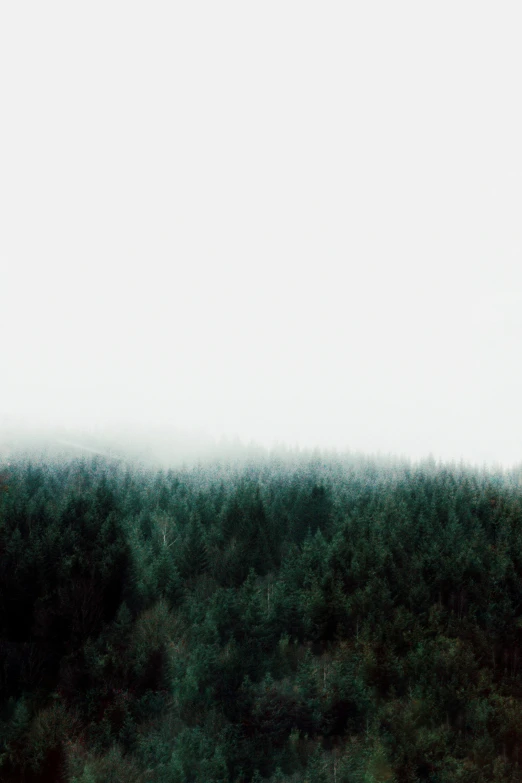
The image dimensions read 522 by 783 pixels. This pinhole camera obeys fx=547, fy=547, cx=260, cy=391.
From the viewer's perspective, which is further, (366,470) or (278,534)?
(366,470)

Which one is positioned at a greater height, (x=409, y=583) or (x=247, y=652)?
(x=409, y=583)

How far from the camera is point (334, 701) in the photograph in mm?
30531

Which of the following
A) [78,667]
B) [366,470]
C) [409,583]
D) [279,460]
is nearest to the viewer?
[78,667]

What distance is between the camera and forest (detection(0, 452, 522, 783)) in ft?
86.5

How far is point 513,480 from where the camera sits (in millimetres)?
91375

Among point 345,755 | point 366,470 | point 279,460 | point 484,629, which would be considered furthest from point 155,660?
point 279,460

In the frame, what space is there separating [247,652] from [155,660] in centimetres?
592

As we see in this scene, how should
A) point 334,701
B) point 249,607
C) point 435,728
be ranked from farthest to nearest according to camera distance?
point 249,607, point 334,701, point 435,728

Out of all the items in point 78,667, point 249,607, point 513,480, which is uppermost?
point 513,480

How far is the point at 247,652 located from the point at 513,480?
7056 cm

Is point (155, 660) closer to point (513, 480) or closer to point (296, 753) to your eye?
point (296, 753)

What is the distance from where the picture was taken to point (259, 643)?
36875 millimetres

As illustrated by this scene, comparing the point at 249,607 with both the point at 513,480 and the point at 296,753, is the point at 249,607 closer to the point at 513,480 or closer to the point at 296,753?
the point at 296,753

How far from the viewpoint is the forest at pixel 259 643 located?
26.4 m
